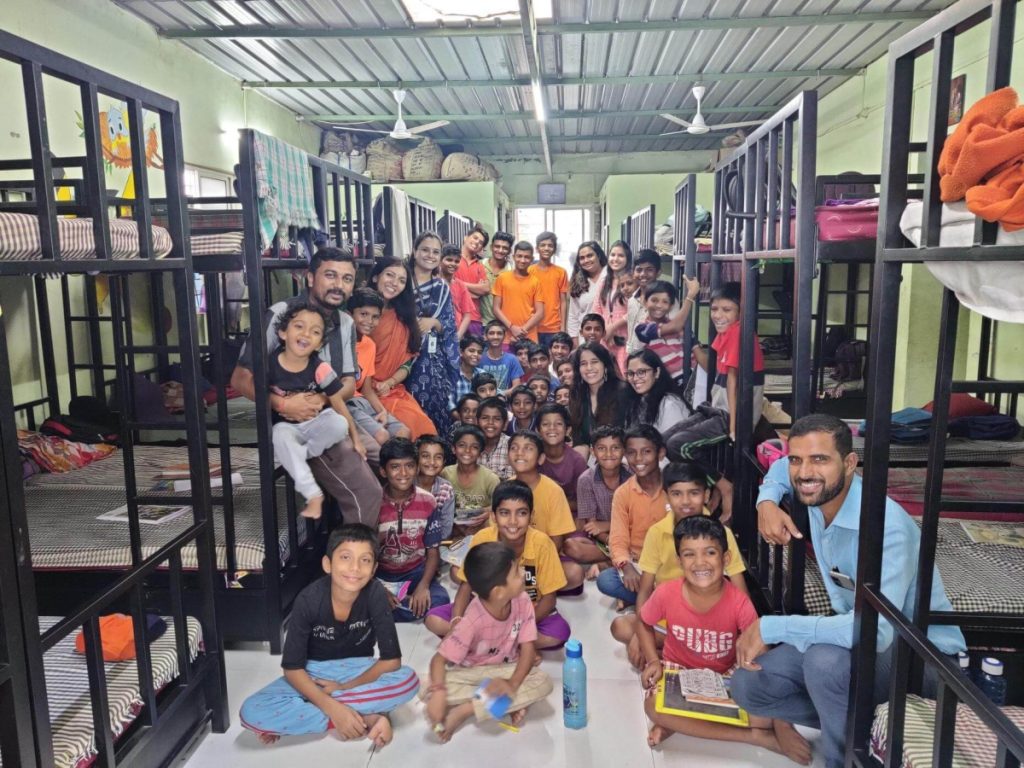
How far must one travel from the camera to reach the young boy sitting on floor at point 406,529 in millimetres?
3510

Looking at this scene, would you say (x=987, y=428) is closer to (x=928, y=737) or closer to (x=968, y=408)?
(x=968, y=408)

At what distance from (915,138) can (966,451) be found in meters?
4.03

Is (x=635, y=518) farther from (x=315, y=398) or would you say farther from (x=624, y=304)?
(x=624, y=304)

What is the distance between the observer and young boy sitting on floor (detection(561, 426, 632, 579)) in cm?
379

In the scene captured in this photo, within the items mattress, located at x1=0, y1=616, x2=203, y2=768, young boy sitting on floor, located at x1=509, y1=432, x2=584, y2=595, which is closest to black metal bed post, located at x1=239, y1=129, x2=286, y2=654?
mattress, located at x1=0, y1=616, x2=203, y2=768

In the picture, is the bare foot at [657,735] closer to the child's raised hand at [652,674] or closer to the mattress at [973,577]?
the child's raised hand at [652,674]

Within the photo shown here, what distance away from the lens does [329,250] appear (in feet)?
10.9

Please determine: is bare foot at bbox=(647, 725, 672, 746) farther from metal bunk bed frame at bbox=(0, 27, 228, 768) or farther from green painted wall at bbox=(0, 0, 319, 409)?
green painted wall at bbox=(0, 0, 319, 409)

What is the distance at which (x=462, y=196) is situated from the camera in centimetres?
1016

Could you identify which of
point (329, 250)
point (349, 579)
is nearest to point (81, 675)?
point (349, 579)

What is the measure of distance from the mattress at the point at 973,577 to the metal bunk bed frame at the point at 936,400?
61 cm

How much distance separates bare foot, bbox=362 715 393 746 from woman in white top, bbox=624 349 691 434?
7.47ft

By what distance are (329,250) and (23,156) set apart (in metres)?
2.67

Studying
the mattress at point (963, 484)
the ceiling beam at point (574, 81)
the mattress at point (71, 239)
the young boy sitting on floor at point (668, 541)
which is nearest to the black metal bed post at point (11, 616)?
the mattress at point (71, 239)
